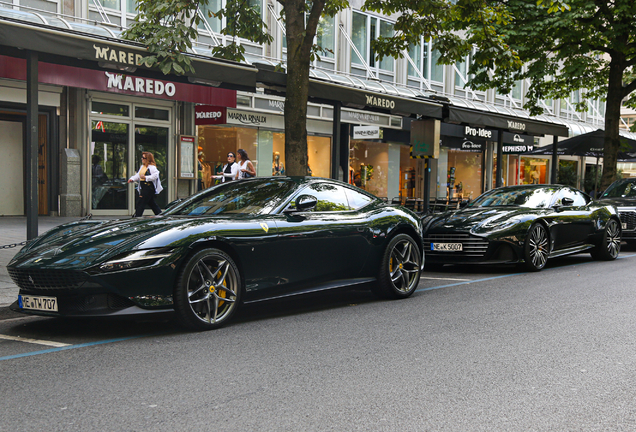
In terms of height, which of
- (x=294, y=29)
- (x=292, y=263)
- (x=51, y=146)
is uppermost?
(x=294, y=29)

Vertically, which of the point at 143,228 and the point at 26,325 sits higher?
the point at 143,228

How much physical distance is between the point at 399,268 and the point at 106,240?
11.3 ft

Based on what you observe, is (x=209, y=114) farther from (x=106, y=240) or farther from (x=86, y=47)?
(x=106, y=240)

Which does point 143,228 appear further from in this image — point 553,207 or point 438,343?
point 553,207

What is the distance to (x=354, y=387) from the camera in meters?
4.09

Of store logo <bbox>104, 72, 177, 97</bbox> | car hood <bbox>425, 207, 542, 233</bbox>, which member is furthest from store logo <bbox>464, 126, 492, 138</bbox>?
car hood <bbox>425, 207, 542, 233</bbox>

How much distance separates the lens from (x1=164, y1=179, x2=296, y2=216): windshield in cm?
646

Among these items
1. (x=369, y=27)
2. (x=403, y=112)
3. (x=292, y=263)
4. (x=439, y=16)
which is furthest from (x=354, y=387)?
(x=369, y=27)

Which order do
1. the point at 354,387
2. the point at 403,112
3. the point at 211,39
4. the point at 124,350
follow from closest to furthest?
the point at 354,387, the point at 124,350, the point at 403,112, the point at 211,39

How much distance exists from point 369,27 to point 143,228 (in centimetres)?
2273

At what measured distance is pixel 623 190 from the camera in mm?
15250

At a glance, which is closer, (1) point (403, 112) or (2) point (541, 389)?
(2) point (541, 389)

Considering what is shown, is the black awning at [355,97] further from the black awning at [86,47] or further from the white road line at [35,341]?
the white road line at [35,341]

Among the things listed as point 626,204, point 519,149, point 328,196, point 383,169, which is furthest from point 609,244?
point 383,169
